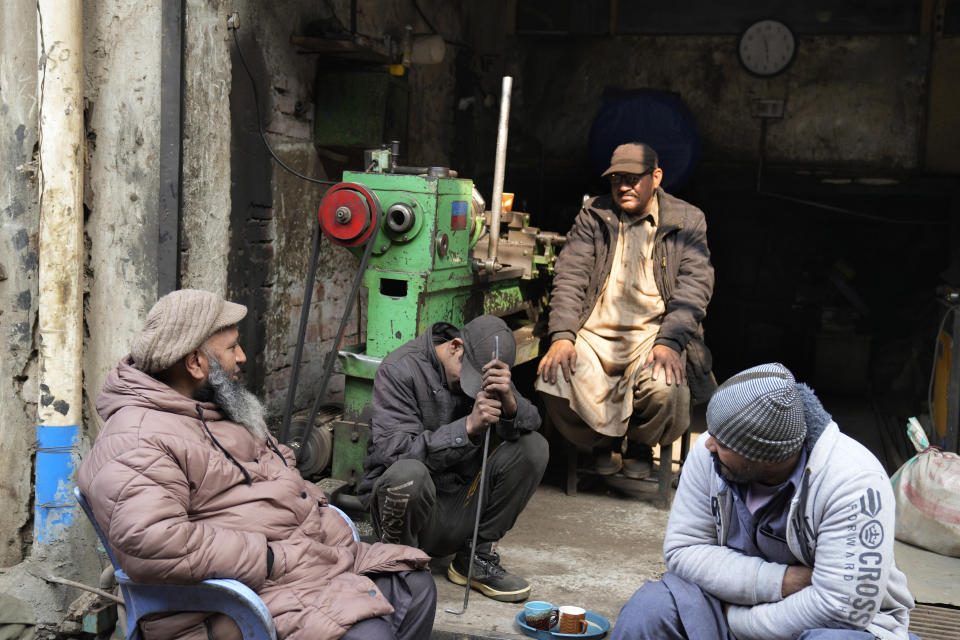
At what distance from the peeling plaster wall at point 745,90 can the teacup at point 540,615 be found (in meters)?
5.03

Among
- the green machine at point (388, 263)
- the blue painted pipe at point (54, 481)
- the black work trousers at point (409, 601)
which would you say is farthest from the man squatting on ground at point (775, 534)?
the blue painted pipe at point (54, 481)

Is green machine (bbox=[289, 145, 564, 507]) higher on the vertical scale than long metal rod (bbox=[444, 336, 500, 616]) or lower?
higher

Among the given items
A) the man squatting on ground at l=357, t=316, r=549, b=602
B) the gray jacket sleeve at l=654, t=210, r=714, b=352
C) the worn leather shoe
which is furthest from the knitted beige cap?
the worn leather shoe

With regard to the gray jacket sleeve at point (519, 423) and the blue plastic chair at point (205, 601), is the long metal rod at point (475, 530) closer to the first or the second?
the gray jacket sleeve at point (519, 423)

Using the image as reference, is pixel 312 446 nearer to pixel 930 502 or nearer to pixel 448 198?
pixel 448 198

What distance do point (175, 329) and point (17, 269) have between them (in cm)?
128

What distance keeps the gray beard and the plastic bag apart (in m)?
2.99

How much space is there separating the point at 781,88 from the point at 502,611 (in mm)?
5317

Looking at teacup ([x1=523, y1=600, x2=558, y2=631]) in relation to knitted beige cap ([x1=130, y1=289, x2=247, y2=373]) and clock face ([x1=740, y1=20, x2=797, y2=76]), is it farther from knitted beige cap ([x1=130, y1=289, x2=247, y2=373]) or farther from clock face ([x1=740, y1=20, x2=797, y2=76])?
clock face ([x1=740, y1=20, x2=797, y2=76])

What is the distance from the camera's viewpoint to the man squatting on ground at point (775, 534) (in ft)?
7.64

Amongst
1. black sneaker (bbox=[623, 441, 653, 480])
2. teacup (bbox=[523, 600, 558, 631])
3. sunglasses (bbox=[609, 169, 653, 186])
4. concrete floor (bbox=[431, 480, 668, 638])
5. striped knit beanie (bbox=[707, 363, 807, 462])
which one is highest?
→ sunglasses (bbox=[609, 169, 653, 186])

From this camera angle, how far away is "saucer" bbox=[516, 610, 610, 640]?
10.7 ft

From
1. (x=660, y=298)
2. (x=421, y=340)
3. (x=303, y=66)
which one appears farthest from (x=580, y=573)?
(x=303, y=66)

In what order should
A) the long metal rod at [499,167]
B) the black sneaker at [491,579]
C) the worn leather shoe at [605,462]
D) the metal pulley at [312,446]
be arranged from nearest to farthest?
the black sneaker at [491,579]
the long metal rod at [499,167]
the metal pulley at [312,446]
the worn leather shoe at [605,462]
